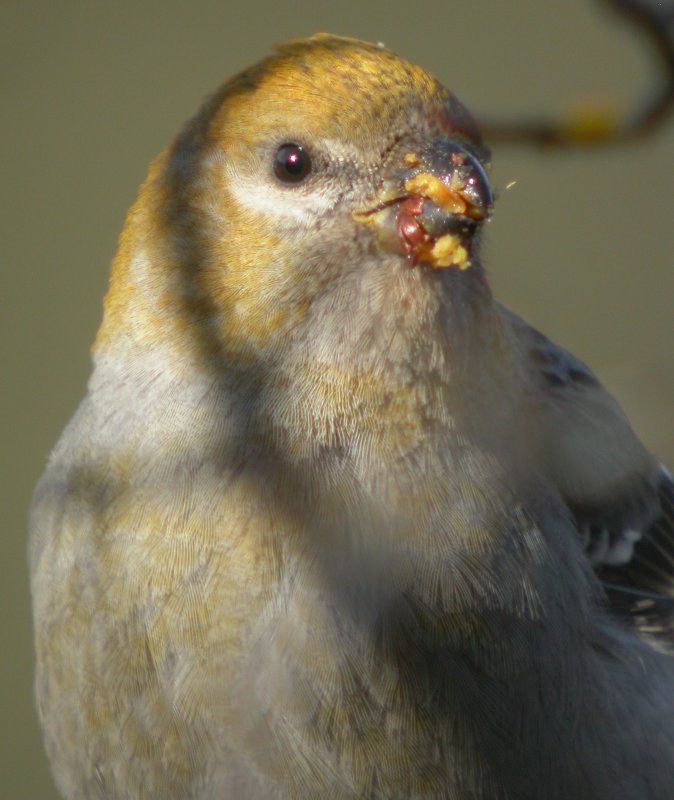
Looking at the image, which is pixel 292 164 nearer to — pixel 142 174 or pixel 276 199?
pixel 276 199

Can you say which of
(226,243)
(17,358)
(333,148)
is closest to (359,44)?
(333,148)

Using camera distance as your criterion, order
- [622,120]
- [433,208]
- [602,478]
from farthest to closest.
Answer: [602,478] → [433,208] → [622,120]

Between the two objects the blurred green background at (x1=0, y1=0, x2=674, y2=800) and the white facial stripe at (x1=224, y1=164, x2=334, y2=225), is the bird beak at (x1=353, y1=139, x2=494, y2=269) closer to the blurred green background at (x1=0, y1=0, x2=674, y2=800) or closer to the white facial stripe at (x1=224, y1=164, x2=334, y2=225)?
the white facial stripe at (x1=224, y1=164, x2=334, y2=225)

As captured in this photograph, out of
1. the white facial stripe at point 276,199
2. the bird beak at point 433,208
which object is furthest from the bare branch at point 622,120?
the white facial stripe at point 276,199

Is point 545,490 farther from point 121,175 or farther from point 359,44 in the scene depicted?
point 121,175

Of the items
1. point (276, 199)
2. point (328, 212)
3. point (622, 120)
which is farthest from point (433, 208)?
point (622, 120)

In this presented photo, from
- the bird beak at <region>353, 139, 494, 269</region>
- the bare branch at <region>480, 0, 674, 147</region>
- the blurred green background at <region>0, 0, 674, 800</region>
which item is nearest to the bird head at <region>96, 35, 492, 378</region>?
the bird beak at <region>353, 139, 494, 269</region>
